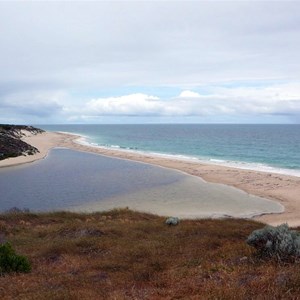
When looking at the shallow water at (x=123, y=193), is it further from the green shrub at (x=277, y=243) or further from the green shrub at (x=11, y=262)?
the green shrub at (x=11, y=262)

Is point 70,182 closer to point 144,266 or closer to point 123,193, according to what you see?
point 123,193

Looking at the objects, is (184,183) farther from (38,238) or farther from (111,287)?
(111,287)

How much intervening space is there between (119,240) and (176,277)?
604 cm

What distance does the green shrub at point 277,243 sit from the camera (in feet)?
33.1

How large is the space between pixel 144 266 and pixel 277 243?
3.66m

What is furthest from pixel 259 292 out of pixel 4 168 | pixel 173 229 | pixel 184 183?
pixel 4 168

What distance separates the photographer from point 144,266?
1091cm

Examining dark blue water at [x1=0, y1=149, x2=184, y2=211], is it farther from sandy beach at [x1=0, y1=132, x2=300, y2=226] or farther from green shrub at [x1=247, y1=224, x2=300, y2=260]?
green shrub at [x1=247, y1=224, x2=300, y2=260]

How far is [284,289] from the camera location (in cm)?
745

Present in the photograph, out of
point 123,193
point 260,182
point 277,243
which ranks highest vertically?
point 277,243

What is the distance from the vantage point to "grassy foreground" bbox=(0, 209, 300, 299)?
797 cm

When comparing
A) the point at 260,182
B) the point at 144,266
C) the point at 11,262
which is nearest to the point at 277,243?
the point at 144,266

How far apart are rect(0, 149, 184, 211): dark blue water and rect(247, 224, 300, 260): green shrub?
73.0 feet

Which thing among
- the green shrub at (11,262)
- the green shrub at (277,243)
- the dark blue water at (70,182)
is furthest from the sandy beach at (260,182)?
the green shrub at (11,262)
